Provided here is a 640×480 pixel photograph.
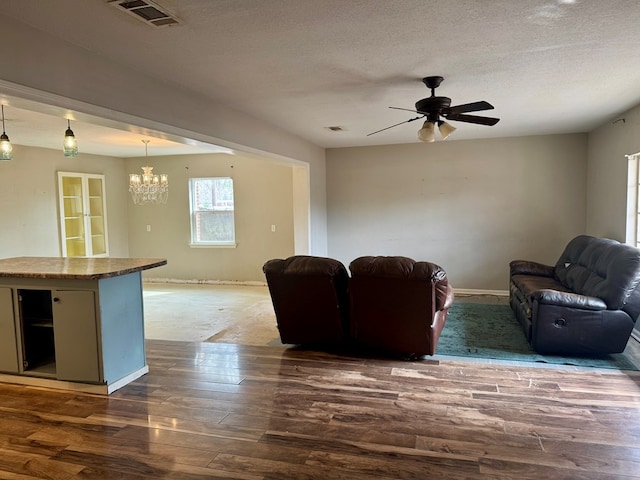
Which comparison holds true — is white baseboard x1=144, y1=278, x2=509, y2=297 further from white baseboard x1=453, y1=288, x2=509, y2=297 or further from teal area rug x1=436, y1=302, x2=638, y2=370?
teal area rug x1=436, y1=302, x2=638, y2=370

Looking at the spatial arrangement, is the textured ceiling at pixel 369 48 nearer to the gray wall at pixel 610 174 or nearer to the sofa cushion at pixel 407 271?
the gray wall at pixel 610 174

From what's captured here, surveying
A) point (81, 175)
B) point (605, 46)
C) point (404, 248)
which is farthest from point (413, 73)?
point (81, 175)

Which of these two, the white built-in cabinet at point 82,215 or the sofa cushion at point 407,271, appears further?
the white built-in cabinet at point 82,215

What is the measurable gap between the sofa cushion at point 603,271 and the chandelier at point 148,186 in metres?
5.91

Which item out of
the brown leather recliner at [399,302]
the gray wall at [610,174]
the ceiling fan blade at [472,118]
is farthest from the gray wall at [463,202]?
the brown leather recliner at [399,302]

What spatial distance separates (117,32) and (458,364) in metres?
3.55

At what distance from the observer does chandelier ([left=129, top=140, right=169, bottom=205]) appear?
23.0 feet

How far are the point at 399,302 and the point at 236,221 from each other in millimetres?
5009

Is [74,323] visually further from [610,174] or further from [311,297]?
[610,174]

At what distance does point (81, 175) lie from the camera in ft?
25.3

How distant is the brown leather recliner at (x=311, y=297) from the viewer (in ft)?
13.2

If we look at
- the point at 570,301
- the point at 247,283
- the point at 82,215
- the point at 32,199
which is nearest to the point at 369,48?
the point at 570,301

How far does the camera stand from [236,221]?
8242 millimetres

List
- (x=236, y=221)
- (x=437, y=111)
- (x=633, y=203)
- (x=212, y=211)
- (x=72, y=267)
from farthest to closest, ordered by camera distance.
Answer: (x=212, y=211)
(x=236, y=221)
(x=633, y=203)
(x=437, y=111)
(x=72, y=267)
